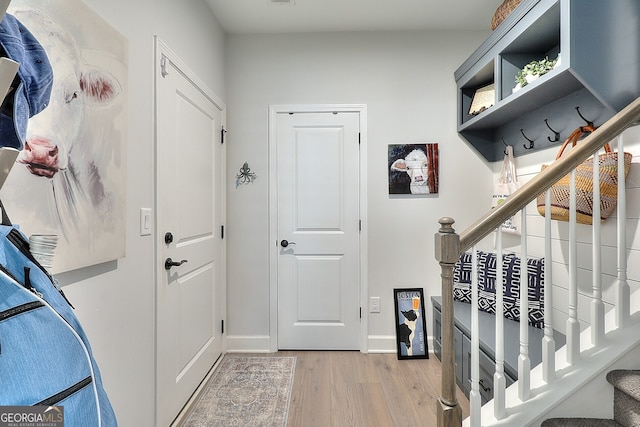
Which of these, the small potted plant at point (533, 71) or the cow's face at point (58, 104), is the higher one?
the small potted plant at point (533, 71)

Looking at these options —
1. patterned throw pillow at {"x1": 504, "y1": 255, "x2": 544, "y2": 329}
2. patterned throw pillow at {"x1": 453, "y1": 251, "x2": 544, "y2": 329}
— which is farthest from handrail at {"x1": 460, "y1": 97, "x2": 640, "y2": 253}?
patterned throw pillow at {"x1": 504, "y1": 255, "x2": 544, "y2": 329}

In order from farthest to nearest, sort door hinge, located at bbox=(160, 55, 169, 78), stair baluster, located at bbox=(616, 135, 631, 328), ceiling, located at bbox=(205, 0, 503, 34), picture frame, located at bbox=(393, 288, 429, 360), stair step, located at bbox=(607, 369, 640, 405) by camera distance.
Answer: picture frame, located at bbox=(393, 288, 429, 360)
ceiling, located at bbox=(205, 0, 503, 34)
door hinge, located at bbox=(160, 55, 169, 78)
stair baluster, located at bbox=(616, 135, 631, 328)
stair step, located at bbox=(607, 369, 640, 405)

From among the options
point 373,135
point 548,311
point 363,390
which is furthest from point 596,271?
point 373,135

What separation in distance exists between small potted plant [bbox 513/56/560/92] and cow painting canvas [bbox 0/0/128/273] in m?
2.04

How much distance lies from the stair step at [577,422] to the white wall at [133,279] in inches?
69.3

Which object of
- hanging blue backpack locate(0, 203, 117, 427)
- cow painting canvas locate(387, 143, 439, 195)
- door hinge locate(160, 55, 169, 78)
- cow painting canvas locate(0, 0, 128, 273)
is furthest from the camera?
cow painting canvas locate(387, 143, 439, 195)

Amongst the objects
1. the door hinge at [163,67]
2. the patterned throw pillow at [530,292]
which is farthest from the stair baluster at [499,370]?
the door hinge at [163,67]

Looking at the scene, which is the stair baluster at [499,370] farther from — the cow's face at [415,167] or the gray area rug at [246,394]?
the cow's face at [415,167]

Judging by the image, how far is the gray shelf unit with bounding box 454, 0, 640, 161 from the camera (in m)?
1.44

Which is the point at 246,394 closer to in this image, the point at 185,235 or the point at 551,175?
the point at 185,235

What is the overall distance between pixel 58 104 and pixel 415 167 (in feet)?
7.69

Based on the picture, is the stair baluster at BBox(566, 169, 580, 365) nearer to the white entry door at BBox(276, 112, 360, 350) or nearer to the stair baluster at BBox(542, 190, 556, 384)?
the stair baluster at BBox(542, 190, 556, 384)

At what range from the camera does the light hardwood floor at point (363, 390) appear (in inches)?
72.7

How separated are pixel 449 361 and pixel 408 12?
243 centimetres
